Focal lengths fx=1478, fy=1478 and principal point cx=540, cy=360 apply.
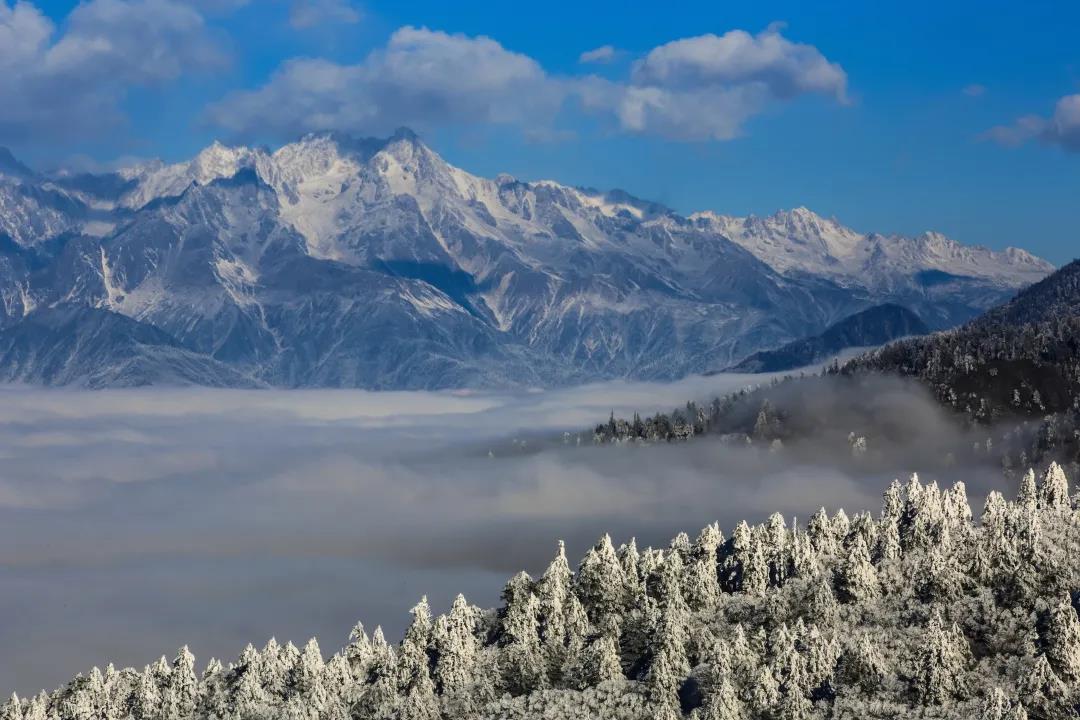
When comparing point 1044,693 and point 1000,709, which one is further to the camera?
point 1044,693

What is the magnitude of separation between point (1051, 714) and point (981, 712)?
29.5 ft

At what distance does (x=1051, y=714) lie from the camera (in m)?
195

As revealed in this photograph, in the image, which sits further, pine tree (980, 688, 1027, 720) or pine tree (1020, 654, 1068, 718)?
pine tree (1020, 654, 1068, 718)

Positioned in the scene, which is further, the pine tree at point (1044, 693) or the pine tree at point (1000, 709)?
the pine tree at point (1044, 693)

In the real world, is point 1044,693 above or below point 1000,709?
below

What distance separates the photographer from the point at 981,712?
652 feet
